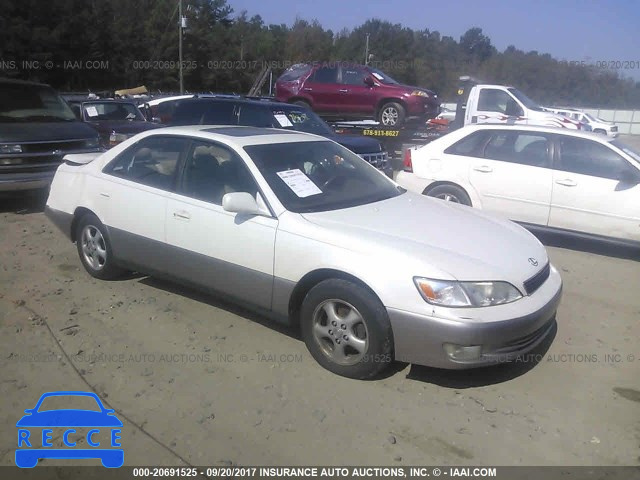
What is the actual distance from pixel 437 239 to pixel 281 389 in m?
1.40

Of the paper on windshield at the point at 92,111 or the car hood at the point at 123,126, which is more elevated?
the paper on windshield at the point at 92,111

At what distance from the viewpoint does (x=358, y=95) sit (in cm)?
1398

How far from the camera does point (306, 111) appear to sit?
387 inches

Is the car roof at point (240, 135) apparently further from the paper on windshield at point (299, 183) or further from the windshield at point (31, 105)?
the windshield at point (31, 105)

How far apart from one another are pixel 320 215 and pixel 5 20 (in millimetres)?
42567

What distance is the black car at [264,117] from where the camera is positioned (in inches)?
362

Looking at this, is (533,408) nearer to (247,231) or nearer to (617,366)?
(617,366)

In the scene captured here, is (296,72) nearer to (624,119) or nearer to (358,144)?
(358,144)

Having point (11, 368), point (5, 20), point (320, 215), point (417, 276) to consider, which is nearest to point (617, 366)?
point (417, 276)

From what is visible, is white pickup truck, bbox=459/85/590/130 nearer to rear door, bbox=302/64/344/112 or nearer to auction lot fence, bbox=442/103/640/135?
rear door, bbox=302/64/344/112

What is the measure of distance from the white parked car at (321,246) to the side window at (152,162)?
1 cm

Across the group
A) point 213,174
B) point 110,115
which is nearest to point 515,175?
point 213,174

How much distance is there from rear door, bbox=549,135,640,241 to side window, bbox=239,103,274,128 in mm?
4378

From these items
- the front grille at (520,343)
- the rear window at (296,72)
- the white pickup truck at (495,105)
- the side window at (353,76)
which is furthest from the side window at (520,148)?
the rear window at (296,72)
